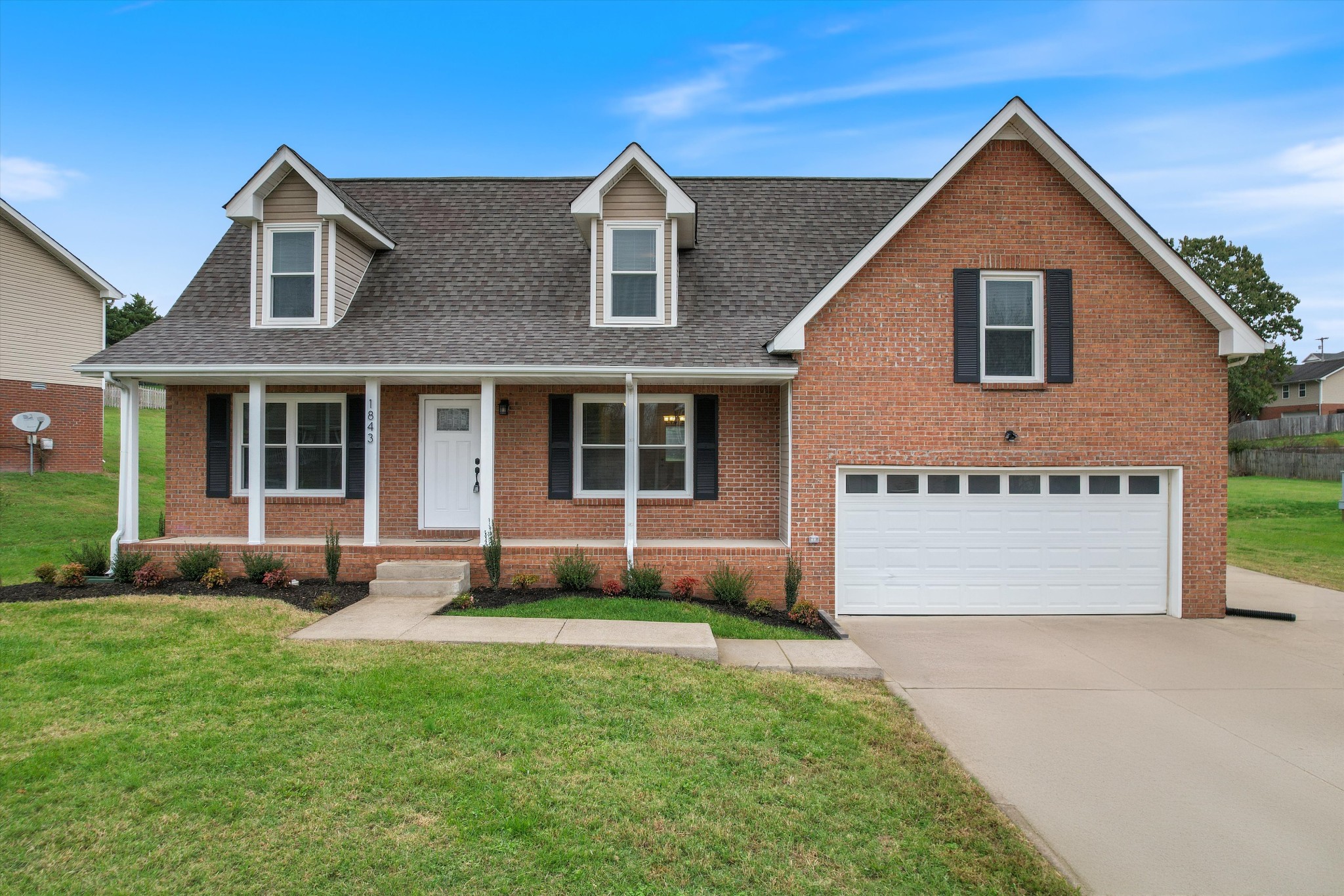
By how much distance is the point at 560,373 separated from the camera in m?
9.66

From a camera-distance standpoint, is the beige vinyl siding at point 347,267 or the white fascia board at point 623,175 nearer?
the white fascia board at point 623,175

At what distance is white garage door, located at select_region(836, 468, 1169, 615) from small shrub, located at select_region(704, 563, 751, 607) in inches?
54.4

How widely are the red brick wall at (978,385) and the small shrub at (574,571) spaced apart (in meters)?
2.96

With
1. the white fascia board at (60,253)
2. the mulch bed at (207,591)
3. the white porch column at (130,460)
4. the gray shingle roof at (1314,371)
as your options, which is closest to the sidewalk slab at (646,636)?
the mulch bed at (207,591)

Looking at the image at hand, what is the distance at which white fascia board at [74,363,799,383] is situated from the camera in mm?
9414

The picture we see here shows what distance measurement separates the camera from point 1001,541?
977 centimetres

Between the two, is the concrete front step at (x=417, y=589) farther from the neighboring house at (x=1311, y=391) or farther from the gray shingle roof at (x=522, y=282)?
the neighboring house at (x=1311, y=391)

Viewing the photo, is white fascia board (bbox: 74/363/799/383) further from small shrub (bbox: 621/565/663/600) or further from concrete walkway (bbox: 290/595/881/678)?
concrete walkway (bbox: 290/595/881/678)

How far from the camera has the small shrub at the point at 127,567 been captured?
9.66m

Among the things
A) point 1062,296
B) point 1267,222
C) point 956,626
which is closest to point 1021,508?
point 956,626

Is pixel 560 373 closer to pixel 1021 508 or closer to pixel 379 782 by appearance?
pixel 379 782

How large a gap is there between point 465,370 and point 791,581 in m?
5.39

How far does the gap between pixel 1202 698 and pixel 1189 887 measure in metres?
3.73

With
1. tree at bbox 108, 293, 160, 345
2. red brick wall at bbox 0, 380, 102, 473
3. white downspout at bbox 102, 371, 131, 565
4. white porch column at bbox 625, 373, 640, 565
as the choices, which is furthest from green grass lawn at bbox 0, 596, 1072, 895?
tree at bbox 108, 293, 160, 345
